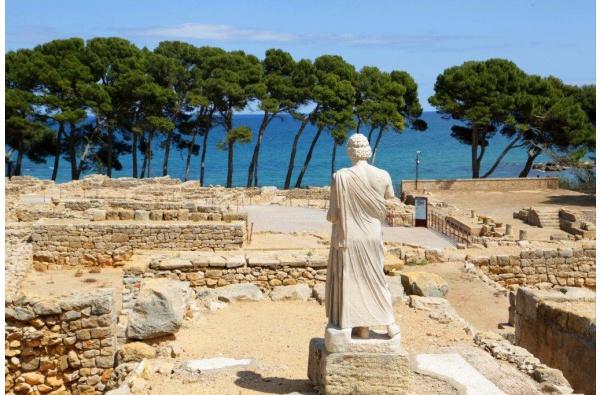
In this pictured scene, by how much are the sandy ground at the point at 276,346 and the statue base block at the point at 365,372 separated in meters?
0.43

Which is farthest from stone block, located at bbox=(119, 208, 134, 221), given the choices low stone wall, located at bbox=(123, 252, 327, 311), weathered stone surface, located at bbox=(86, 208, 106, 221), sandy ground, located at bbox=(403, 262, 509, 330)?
sandy ground, located at bbox=(403, 262, 509, 330)

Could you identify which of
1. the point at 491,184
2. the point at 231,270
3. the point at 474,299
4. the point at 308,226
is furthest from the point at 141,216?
the point at 491,184

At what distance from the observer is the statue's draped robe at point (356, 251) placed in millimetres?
6520

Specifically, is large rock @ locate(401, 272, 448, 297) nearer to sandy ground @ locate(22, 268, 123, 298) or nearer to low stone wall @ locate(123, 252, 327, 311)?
low stone wall @ locate(123, 252, 327, 311)

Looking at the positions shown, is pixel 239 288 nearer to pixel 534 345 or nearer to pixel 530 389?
pixel 534 345

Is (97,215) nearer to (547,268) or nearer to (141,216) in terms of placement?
(141,216)

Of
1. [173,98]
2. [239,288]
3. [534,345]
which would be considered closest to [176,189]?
[173,98]

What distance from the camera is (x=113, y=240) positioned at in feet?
56.4

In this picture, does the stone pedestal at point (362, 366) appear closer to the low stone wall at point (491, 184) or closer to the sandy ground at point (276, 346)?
the sandy ground at point (276, 346)

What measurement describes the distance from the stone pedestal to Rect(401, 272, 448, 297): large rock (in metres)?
4.94

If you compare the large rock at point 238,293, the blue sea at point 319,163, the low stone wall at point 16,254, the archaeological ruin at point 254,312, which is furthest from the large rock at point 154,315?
the blue sea at point 319,163

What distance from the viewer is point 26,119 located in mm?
39656

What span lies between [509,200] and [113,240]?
23912mm

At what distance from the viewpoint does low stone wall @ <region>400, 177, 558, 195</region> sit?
39.0 m
